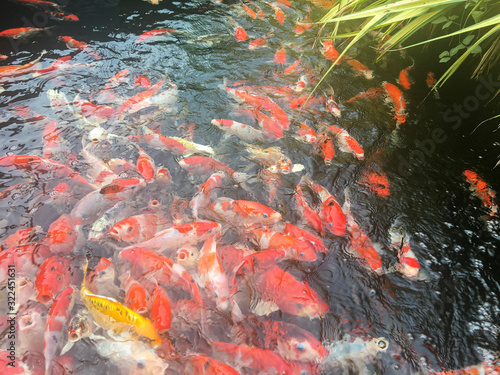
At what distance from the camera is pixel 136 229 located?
2.76 metres

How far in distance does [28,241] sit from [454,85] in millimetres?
5767

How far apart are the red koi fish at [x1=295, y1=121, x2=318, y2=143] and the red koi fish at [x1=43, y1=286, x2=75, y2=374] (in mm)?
2939

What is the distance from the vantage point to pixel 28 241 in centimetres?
272

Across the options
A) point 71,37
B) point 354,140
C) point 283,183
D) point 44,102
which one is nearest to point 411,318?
point 283,183

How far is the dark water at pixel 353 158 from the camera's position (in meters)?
2.46

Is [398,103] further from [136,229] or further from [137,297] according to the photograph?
[137,297]

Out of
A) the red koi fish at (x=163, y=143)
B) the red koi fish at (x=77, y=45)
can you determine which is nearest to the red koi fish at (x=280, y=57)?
the red koi fish at (x=163, y=143)

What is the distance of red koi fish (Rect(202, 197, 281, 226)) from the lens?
2.97 meters

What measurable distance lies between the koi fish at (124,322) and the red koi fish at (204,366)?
24cm

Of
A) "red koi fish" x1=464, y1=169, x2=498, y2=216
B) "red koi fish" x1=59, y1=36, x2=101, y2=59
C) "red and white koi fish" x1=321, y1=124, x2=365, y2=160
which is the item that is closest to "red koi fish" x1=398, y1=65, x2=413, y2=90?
"red and white koi fish" x1=321, y1=124, x2=365, y2=160

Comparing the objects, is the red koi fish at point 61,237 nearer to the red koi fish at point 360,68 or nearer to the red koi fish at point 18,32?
the red koi fish at point 18,32

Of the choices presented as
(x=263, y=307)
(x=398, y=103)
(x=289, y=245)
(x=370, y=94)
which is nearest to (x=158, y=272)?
(x=263, y=307)

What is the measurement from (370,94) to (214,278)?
368 centimetres

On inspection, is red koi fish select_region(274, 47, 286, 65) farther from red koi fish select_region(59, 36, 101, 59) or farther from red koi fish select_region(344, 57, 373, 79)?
red koi fish select_region(59, 36, 101, 59)
